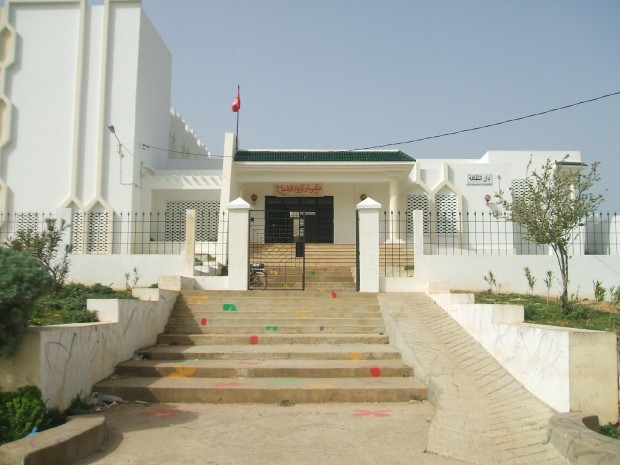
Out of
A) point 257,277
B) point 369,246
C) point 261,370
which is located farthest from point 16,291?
point 257,277

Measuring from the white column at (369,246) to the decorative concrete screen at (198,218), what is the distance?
902cm

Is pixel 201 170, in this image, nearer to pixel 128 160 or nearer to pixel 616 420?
pixel 128 160

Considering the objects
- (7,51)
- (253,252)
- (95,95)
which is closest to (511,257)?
(253,252)

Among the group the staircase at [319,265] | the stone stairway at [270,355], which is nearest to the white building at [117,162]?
the staircase at [319,265]

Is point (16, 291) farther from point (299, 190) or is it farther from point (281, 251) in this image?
point (299, 190)

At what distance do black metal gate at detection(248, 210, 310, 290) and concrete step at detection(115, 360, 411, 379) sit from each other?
13.8 ft

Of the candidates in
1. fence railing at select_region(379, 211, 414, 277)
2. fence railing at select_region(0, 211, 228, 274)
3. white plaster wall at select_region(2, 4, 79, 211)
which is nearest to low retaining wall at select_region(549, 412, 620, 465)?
fence railing at select_region(379, 211, 414, 277)

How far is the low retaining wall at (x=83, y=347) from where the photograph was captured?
5410mm

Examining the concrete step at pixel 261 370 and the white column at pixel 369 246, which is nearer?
the concrete step at pixel 261 370

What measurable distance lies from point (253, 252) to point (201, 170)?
456 cm

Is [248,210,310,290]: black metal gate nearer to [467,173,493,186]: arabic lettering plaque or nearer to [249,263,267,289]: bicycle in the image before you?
[249,263,267,289]: bicycle

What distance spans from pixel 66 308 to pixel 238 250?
162 inches

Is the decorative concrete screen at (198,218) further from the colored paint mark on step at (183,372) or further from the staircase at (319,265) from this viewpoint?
the colored paint mark on step at (183,372)

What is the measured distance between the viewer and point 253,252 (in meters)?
17.0
